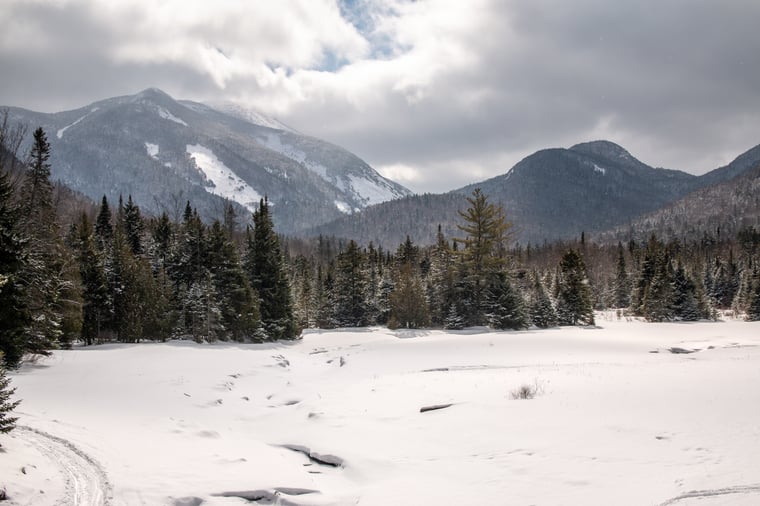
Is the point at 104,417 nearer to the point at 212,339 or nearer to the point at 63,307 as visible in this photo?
the point at 63,307

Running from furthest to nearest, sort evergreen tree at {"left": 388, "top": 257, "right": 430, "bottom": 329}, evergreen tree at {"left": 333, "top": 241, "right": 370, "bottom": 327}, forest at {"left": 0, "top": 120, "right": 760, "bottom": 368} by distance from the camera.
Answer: evergreen tree at {"left": 333, "top": 241, "right": 370, "bottom": 327}
evergreen tree at {"left": 388, "top": 257, "right": 430, "bottom": 329}
forest at {"left": 0, "top": 120, "right": 760, "bottom": 368}

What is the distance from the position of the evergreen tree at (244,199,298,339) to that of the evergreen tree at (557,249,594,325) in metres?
26.7

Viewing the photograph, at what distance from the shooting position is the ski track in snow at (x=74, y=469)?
716 cm

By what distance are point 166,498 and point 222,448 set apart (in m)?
3.56

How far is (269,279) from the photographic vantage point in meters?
40.2

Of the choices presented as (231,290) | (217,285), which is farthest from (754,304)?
(217,285)

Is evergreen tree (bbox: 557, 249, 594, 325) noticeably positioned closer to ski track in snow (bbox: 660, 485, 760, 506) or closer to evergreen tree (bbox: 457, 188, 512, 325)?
evergreen tree (bbox: 457, 188, 512, 325)

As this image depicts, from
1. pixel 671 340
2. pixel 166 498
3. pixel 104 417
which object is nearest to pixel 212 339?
pixel 104 417

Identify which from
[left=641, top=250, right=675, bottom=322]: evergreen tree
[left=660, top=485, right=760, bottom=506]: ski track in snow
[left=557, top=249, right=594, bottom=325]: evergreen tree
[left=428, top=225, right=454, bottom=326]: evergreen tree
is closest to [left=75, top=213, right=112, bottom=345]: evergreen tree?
[left=428, top=225, right=454, bottom=326]: evergreen tree

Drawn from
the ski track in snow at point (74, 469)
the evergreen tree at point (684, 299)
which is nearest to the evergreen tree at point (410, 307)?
the evergreen tree at point (684, 299)

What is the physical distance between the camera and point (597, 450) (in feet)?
29.6

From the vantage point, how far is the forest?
1975cm

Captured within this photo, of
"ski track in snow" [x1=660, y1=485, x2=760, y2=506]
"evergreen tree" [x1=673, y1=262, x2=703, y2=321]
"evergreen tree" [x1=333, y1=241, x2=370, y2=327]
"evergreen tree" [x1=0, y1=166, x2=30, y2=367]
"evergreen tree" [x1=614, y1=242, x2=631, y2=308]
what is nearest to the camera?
"ski track in snow" [x1=660, y1=485, x2=760, y2=506]

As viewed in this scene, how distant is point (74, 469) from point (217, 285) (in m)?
28.0
